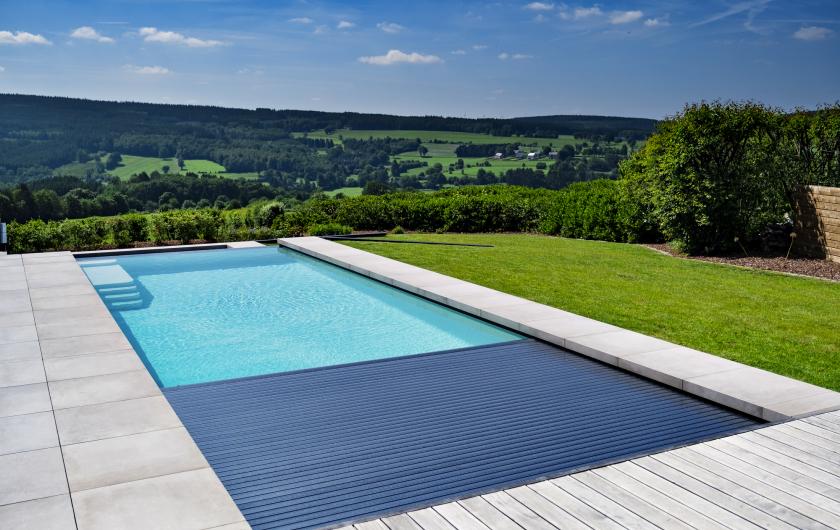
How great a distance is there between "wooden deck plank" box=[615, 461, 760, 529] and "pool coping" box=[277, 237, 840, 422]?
4.79 ft

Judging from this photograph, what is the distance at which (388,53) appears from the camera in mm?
33844

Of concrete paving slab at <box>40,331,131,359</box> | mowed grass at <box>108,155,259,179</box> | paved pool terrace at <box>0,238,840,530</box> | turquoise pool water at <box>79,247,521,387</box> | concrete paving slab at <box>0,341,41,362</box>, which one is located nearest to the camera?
paved pool terrace at <box>0,238,840,530</box>

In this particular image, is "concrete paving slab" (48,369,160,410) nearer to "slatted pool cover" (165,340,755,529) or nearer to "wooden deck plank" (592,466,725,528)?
"slatted pool cover" (165,340,755,529)

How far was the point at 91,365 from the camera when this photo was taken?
5.42 metres

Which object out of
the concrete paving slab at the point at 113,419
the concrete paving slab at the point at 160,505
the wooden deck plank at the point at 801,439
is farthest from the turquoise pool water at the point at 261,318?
the wooden deck plank at the point at 801,439

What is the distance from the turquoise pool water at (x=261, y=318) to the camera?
6691 millimetres

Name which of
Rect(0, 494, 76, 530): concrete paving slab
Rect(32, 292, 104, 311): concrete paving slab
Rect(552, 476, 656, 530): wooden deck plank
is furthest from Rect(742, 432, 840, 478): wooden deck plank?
Rect(32, 292, 104, 311): concrete paving slab

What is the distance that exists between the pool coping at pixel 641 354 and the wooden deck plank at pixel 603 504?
1.88 metres

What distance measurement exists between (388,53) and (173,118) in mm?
15472

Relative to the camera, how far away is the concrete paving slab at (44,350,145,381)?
522cm

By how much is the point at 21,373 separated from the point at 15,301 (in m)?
3.09

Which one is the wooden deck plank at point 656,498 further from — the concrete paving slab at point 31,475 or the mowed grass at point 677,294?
the concrete paving slab at point 31,475

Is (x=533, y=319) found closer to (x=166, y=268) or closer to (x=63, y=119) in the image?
(x=166, y=268)

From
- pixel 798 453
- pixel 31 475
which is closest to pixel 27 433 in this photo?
pixel 31 475
